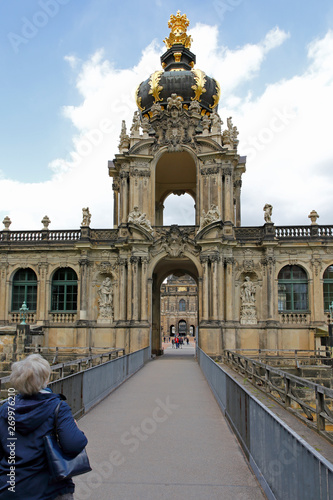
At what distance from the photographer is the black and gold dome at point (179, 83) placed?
33.5m

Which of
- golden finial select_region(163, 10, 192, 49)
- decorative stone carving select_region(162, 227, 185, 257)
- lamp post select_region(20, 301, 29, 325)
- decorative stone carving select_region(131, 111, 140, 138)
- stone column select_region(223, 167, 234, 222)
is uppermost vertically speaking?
golden finial select_region(163, 10, 192, 49)

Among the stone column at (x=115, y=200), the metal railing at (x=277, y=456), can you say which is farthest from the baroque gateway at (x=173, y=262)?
the metal railing at (x=277, y=456)

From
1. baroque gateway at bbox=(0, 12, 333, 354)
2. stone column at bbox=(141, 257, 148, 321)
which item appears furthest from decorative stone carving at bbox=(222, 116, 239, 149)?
stone column at bbox=(141, 257, 148, 321)

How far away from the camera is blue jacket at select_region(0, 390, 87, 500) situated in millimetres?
3461

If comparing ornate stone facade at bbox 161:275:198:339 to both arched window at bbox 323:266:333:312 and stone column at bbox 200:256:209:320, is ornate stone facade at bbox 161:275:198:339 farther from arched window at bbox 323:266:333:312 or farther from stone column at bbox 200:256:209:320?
stone column at bbox 200:256:209:320

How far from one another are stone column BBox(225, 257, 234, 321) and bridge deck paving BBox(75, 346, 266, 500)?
46.7 feet

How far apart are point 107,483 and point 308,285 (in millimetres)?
23685

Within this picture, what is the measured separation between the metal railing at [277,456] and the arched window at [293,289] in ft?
66.8

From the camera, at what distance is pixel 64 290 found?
30219 mm

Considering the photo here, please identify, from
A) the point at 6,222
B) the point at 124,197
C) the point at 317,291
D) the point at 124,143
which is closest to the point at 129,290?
the point at 124,197

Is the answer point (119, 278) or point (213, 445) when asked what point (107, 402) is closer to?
point (213, 445)

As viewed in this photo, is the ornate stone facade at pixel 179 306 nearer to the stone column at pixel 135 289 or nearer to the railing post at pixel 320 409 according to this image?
the stone column at pixel 135 289

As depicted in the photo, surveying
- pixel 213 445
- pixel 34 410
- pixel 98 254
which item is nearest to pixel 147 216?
pixel 98 254

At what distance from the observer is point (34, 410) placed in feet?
11.7
